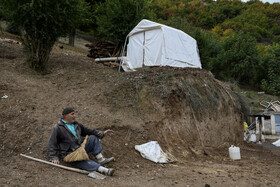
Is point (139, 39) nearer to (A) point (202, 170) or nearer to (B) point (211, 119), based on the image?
(B) point (211, 119)

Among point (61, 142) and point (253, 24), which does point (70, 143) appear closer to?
point (61, 142)

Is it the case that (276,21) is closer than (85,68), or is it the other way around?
(85,68)

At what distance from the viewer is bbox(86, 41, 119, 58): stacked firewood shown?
14282 millimetres

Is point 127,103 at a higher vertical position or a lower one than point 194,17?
lower

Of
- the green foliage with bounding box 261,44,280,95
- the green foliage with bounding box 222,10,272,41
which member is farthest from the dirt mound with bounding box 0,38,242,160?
the green foliage with bounding box 222,10,272,41

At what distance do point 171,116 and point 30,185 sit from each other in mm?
4867

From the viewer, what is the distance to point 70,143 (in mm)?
4418

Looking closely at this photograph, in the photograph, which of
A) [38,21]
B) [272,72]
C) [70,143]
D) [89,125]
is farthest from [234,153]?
[272,72]

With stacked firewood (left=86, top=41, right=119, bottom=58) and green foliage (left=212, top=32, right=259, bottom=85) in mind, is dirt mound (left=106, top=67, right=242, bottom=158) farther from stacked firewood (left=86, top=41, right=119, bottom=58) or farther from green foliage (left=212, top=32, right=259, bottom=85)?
green foliage (left=212, top=32, right=259, bottom=85)

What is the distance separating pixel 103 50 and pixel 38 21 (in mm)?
5348

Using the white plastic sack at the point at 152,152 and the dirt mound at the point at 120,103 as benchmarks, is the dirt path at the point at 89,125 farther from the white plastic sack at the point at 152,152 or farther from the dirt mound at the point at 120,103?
the white plastic sack at the point at 152,152

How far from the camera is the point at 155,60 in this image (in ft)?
36.9

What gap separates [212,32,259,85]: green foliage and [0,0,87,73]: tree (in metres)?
23.7

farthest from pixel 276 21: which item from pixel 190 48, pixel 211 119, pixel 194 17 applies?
pixel 211 119
